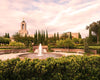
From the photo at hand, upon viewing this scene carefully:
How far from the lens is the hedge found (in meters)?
3.02

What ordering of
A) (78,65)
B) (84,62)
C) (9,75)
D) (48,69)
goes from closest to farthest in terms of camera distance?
(9,75), (48,69), (78,65), (84,62)

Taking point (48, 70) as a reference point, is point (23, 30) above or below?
above

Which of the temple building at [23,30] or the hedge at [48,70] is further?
the temple building at [23,30]

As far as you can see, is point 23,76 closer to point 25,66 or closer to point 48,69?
point 25,66

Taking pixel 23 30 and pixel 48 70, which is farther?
pixel 23 30

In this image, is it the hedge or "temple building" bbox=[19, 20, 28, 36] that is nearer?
the hedge

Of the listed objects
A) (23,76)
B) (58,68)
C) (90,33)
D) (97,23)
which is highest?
(97,23)

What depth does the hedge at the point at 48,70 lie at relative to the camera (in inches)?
119

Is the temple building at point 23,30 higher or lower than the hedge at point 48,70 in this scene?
higher

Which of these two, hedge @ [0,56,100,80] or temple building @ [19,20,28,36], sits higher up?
temple building @ [19,20,28,36]

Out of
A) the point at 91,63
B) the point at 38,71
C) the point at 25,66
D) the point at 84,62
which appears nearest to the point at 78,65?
the point at 84,62

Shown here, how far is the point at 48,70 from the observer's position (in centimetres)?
330

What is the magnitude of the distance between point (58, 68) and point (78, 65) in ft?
3.28

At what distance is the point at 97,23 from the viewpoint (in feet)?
156
